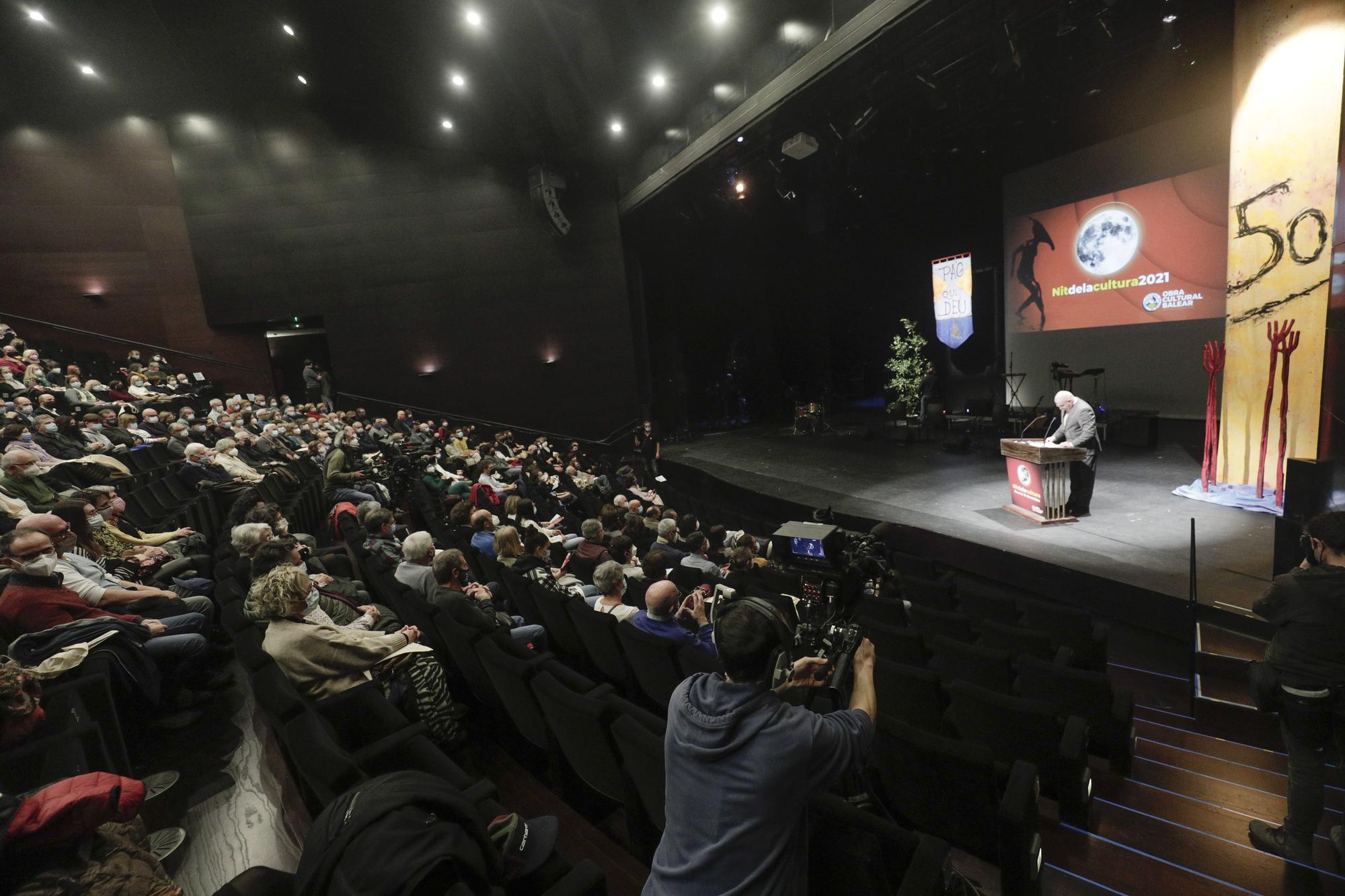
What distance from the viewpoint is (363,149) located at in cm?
1268

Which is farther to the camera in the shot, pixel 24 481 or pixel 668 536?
pixel 668 536

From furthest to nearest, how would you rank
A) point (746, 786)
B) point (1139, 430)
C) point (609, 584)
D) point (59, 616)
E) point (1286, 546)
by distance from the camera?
point (1139, 430), point (1286, 546), point (609, 584), point (59, 616), point (746, 786)

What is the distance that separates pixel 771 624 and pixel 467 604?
2028 mm

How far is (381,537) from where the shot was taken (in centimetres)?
425

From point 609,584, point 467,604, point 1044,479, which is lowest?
point 1044,479

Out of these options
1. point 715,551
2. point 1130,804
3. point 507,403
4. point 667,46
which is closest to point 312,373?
point 507,403

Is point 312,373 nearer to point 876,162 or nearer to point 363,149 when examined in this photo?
point 363,149

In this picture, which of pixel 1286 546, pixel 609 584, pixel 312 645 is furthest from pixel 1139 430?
pixel 312 645

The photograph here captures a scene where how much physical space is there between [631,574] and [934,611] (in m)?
1.78

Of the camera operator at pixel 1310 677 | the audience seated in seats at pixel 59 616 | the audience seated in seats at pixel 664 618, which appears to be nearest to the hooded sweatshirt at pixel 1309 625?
the camera operator at pixel 1310 677

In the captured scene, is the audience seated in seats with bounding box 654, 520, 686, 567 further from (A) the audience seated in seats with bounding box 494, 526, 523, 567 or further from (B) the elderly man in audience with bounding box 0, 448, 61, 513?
(B) the elderly man in audience with bounding box 0, 448, 61, 513

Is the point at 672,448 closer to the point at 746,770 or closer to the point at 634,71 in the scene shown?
the point at 634,71

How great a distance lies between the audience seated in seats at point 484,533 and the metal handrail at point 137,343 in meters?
10.8

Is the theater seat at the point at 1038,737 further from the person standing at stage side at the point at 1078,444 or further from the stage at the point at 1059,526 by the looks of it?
the person standing at stage side at the point at 1078,444
